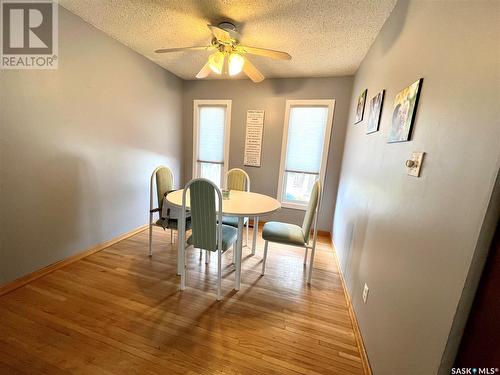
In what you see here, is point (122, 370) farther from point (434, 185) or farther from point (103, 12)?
point (103, 12)

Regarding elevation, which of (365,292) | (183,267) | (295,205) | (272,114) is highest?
(272,114)

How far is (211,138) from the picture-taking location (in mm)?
3658

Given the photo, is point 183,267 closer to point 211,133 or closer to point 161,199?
point 161,199

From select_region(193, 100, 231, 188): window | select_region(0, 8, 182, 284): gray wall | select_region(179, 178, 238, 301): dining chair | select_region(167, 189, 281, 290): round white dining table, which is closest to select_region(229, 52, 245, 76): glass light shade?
select_region(179, 178, 238, 301): dining chair

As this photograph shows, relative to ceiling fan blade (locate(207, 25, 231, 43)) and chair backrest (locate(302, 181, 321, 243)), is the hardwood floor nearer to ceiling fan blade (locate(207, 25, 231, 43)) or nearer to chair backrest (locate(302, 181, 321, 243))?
chair backrest (locate(302, 181, 321, 243))

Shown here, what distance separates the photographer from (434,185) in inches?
34.6

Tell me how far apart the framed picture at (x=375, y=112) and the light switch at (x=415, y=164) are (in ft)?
2.32

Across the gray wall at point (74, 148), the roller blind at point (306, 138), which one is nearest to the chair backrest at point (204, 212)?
the gray wall at point (74, 148)

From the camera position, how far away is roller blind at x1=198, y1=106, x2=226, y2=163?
3573 mm

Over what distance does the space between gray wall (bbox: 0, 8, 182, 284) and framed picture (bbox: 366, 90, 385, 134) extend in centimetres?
270

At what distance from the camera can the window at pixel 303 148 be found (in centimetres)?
315

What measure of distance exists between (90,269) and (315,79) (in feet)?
11.9

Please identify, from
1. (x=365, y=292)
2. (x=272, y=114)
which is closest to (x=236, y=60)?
(x=272, y=114)

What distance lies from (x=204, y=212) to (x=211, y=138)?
7.46 feet
